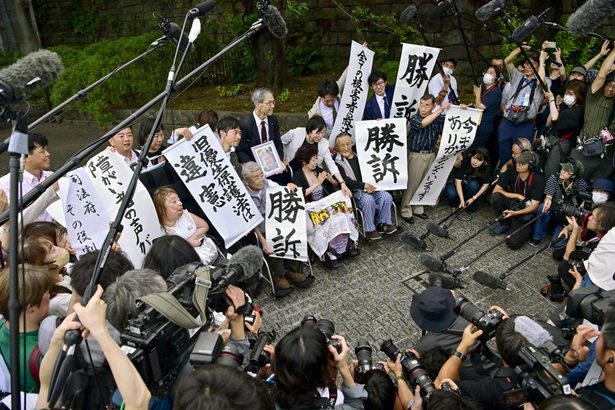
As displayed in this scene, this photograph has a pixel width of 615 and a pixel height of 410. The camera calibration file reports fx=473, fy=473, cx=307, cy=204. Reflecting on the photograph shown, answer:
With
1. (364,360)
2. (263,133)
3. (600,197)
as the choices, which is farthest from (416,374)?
(263,133)

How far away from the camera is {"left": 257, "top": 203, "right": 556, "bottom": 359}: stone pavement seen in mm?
4996

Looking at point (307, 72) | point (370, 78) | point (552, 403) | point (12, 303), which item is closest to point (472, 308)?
point (552, 403)

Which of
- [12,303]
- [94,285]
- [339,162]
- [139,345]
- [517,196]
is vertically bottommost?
[517,196]

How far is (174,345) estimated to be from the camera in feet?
8.16

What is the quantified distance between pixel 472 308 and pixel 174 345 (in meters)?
1.95

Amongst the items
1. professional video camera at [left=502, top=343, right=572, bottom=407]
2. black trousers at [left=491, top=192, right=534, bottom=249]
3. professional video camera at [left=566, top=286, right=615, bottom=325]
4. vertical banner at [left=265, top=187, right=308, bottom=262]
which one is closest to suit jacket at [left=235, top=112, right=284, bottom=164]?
vertical banner at [left=265, top=187, right=308, bottom=262]

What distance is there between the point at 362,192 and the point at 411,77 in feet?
5.96

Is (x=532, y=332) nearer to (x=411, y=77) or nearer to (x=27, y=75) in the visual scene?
(x=27, y=75)

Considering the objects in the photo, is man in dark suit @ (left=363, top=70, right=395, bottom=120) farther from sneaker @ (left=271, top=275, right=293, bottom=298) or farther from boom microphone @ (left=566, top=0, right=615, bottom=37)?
boom microphone @ (left=566, top=0, right=615, bottom=37)

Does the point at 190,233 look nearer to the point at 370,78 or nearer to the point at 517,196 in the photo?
the point at 370,78

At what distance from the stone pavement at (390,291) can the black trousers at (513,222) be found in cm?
12

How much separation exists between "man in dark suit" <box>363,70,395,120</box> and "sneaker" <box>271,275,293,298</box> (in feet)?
9.25

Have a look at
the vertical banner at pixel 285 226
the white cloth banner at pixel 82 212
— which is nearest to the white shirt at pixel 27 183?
the white cloth banner at pixel 82 212

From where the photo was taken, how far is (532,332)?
2.75m
